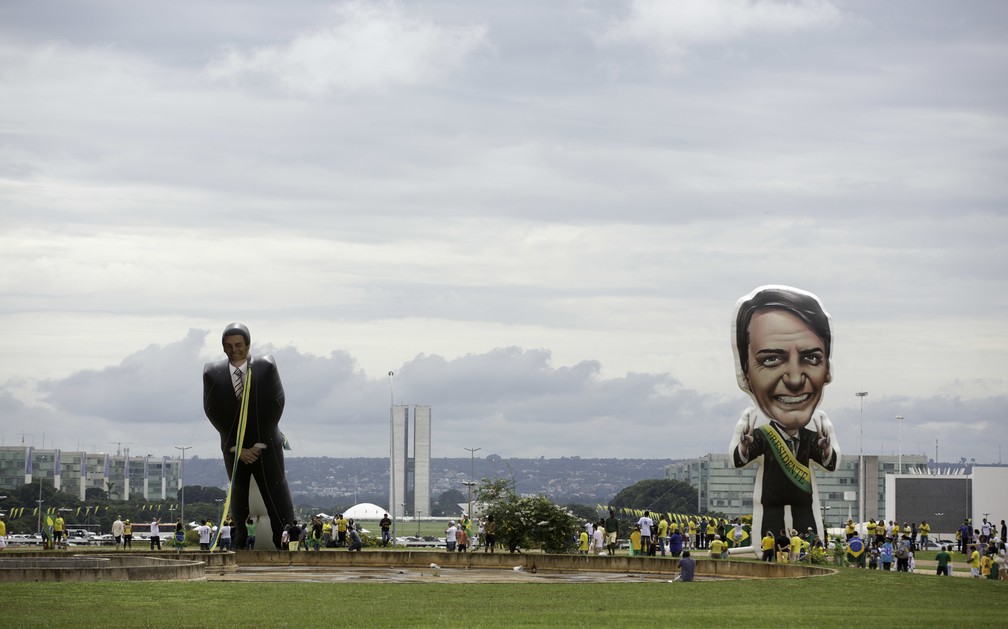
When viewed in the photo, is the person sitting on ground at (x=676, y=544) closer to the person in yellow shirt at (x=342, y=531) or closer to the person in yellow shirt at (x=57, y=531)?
the person in yellow shirt at (x=342, y=531)

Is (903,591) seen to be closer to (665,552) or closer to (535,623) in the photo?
(535,623)

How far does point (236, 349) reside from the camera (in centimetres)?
4575

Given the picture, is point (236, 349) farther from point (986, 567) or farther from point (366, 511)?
point (366, 511)

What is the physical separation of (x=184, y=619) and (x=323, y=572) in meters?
15.7

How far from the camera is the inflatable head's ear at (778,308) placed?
43.0 meters

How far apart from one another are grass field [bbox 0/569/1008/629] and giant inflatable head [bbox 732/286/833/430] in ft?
A: 41.4

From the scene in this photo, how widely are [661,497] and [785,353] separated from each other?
108 meters

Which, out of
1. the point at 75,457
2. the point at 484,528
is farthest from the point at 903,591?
the point at 75,457

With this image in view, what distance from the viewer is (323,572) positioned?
36.5 meters

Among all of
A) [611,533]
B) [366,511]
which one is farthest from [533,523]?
[366,511]

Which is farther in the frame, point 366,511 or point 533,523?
point 366,511

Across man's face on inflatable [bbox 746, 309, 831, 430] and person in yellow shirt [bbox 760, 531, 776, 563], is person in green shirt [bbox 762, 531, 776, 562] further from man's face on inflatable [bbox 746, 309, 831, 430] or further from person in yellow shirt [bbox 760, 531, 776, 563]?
man's face on inflatable [bbox 746, 309, 831, 430]

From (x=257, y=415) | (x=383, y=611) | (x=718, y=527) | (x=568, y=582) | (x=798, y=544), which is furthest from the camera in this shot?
(x=718, y=527)

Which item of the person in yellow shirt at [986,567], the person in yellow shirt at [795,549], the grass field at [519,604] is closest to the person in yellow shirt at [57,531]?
the grass field at [519,604]
